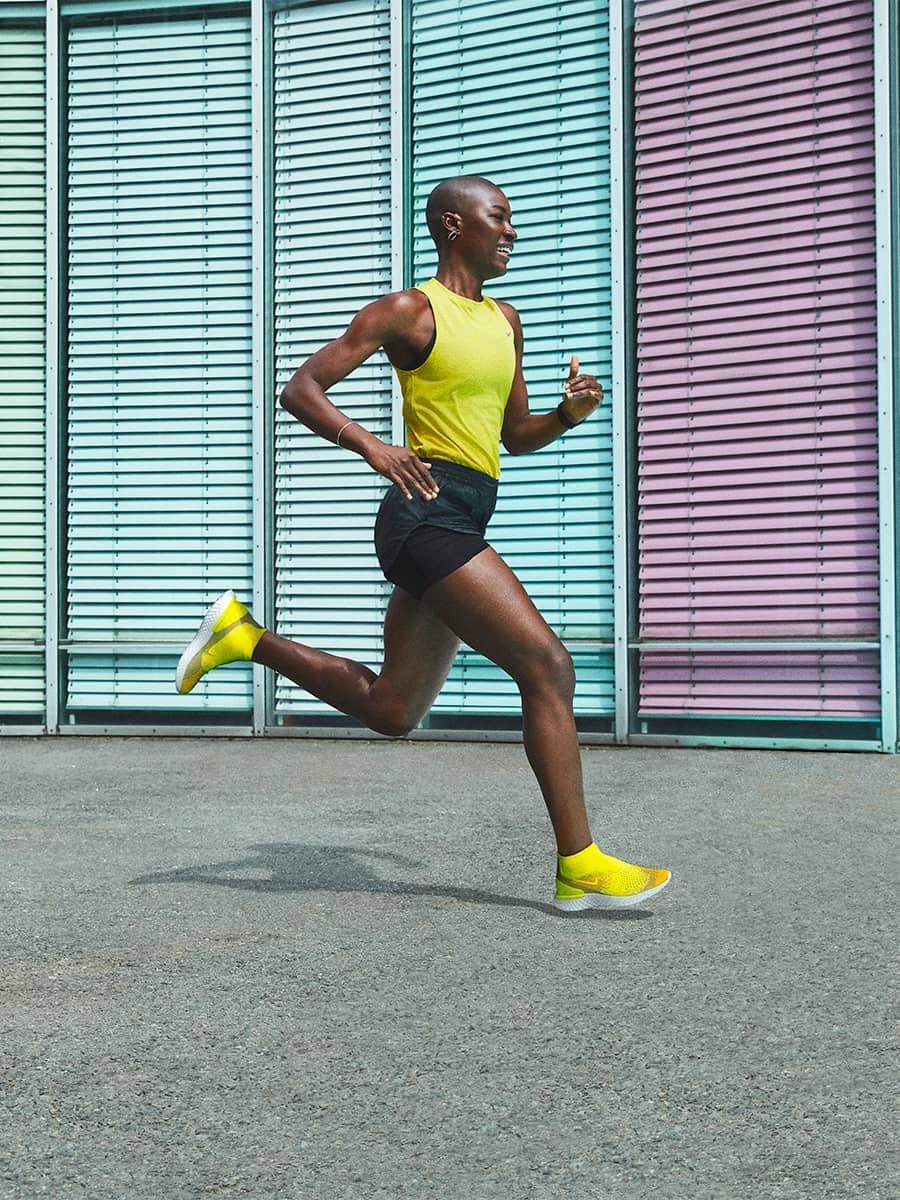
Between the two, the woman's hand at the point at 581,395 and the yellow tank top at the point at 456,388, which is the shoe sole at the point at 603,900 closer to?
the yellow tank top at the point at 456,388

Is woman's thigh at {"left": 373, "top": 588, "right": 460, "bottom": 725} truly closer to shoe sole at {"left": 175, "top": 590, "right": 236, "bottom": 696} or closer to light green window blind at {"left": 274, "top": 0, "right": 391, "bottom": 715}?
shoe sole at {"left": 175, "top": 590, "right": 236, "bottom": 696}

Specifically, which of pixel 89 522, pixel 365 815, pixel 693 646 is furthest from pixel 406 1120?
pixel 89 522

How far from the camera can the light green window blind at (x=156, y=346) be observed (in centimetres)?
984

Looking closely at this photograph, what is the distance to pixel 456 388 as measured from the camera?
446 centimetres

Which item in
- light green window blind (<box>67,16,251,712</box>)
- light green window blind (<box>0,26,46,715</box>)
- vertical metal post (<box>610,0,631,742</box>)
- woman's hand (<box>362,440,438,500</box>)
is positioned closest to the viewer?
woman's hand (<box>362,440,438,500</box>)

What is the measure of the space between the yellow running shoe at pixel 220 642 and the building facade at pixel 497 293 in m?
4.10

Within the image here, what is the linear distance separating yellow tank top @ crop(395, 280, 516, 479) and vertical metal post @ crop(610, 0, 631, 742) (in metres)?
4.40

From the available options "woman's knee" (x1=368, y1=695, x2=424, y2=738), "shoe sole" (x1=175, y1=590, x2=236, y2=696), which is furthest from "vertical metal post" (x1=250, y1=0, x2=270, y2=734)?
"woman's knee" (x1=368, y1=695, x2=424, y2=738)

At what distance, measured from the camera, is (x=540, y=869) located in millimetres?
5141

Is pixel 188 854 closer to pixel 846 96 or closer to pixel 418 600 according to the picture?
pixel 418 600

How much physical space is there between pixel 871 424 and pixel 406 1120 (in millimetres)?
6259

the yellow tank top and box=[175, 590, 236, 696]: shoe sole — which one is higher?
the yellow tank top

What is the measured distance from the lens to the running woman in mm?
4262

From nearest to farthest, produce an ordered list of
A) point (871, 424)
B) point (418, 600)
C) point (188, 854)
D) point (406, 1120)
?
1. point (406, 1120)
2. point (418, 600)
3. point (188, 854)
4. point (871, 424)
